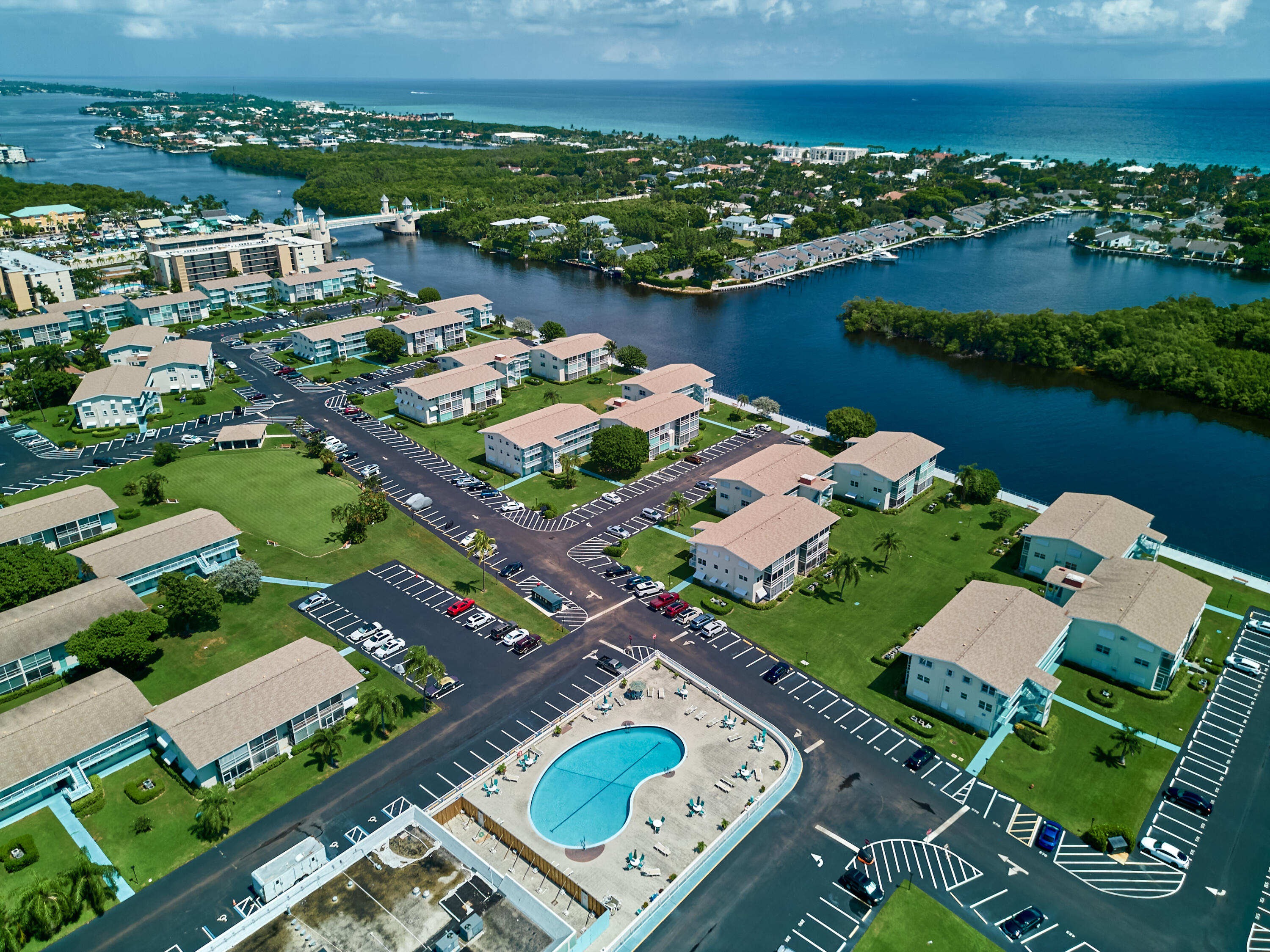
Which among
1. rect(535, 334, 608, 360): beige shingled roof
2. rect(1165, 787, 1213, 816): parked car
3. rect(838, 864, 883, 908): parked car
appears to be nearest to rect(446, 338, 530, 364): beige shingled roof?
rect(535, 334, 608, 360): beige shingled roof

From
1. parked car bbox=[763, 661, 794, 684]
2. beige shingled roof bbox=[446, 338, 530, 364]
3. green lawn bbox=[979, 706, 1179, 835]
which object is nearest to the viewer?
green lawn bbox=[979, 706, 1179, 835]

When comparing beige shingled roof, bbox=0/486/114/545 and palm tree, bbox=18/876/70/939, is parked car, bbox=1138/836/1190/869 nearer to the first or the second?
palm tree, bbox=18/876/70/939

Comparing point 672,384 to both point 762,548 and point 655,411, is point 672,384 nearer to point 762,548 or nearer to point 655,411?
point 655,411

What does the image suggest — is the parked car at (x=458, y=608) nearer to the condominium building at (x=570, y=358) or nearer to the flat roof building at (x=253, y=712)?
the flat roof building at (x=253, y=712)

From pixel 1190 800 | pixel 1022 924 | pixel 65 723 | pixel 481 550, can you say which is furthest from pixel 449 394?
pixel 1190 800

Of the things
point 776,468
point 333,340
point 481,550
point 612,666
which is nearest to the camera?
point 612,666

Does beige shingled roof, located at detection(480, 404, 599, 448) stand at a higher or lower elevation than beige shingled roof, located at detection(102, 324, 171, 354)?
higher

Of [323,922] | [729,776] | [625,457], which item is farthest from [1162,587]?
[323,922]

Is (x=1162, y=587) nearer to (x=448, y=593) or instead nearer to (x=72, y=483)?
(x=448, y=593)
